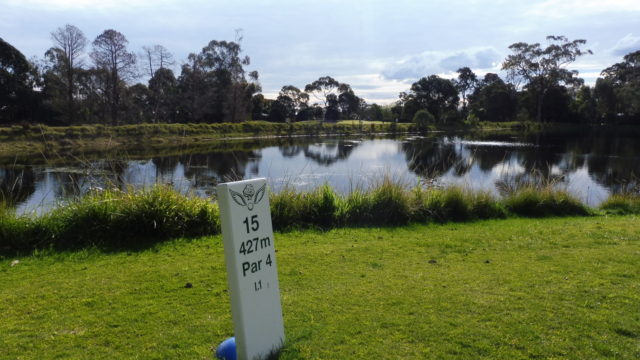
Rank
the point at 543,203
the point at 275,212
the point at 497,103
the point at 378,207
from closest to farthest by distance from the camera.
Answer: the point at 275,212
the point at 378,207
the point at 543,203
the point at 497,103

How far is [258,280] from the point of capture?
258cm

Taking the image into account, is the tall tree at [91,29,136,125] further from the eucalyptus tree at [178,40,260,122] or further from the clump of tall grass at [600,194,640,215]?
the clump of tall grass at [600,194,640,215]

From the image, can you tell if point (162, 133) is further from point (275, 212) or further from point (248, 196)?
point (248, 196)

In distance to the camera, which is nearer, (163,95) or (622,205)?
(622,205)

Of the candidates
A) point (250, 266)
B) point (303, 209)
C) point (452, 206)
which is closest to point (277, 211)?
point (303, 209)

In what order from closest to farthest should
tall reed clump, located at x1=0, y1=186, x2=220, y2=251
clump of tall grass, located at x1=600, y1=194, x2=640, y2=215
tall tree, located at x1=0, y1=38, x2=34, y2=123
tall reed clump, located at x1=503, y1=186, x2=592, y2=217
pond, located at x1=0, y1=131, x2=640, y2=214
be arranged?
tall reed clump, located at x1=0, y1=186, x2=220, y2=251 → tall reed clump, located at x1=503, y1=186, x2=592, y2=217 → clump of tall grass, located at x1=600, y1=194, x2=640, y2=215 → pond, located at x1=0, y1=131, x2=640, y2=214 → tall tree, located at x1=0, y1=38, x2=34, y2=123

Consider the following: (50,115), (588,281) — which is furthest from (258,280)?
(50,115)

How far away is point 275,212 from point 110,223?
2357 millimetres

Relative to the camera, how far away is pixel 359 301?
357 centimetres

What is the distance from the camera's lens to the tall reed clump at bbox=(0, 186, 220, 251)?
5.45 m

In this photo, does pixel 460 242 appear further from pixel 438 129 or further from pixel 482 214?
pixel 438 129

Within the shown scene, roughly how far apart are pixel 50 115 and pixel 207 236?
37.2 m

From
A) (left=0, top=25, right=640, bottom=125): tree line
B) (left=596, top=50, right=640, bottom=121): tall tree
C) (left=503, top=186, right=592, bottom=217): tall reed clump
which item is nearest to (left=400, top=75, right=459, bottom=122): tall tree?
(left=0, top=25, right=640, bottom=125): tree line

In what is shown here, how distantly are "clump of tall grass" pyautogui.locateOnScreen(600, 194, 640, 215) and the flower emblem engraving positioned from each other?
29.5 feet
